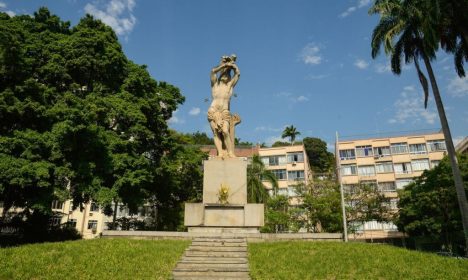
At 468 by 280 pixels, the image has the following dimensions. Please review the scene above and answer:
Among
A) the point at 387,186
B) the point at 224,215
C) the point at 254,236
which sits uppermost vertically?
the point at 387,186

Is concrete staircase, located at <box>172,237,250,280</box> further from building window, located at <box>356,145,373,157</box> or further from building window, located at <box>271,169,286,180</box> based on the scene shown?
building window, located at <box>356,145,373,157</box>

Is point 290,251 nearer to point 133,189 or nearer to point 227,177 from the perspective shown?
point 227,177

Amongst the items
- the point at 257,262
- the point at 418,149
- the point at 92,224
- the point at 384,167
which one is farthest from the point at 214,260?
the point at 418,149

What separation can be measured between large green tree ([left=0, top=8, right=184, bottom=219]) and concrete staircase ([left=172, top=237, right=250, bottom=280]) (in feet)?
28.4

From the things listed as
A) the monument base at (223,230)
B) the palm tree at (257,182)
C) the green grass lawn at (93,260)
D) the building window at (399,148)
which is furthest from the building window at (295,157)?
the green grass lawn at (93,260)

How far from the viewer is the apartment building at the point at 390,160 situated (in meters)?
51.4

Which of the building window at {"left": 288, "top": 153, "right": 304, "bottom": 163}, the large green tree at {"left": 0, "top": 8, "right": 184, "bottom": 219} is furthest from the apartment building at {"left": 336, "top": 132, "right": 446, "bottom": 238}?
the large green tree at {"left": 0, "top": 8, "right": 184, "bottom": 219}

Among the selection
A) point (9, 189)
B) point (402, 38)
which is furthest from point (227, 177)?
point (402, 38)

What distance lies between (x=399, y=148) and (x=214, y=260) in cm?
4924

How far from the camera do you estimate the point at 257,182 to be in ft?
118

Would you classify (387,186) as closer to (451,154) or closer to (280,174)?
(280,174)

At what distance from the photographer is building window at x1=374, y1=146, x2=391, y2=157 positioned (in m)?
53.6

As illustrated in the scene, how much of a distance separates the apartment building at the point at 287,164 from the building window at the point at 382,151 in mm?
10621

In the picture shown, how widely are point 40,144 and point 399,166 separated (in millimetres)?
48932
